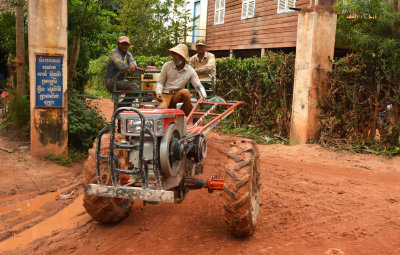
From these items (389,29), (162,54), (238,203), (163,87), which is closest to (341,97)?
(389,29)

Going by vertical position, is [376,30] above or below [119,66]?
above

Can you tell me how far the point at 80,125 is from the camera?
8.48 meters

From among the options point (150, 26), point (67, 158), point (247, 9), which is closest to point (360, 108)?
point (67, 158)

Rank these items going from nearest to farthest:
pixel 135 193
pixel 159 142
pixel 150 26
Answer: pixel 135 193 → pixel 159 142 → pixel 150 26

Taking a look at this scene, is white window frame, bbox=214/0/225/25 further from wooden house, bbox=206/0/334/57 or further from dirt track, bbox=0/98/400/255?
dirt track, bbox=0/98/400/255

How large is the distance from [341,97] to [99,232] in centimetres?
687

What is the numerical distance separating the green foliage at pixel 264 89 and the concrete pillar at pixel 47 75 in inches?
183

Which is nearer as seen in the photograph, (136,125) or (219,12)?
(136,125)

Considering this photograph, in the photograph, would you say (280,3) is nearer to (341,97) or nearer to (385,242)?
(341,97)

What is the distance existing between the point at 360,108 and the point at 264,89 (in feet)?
10.5

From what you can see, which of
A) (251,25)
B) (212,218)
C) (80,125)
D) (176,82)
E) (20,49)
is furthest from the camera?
(251,25)

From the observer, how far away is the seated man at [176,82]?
6.45m

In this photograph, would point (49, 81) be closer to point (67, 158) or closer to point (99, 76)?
point (67, 158)

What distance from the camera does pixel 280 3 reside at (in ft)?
56.6
